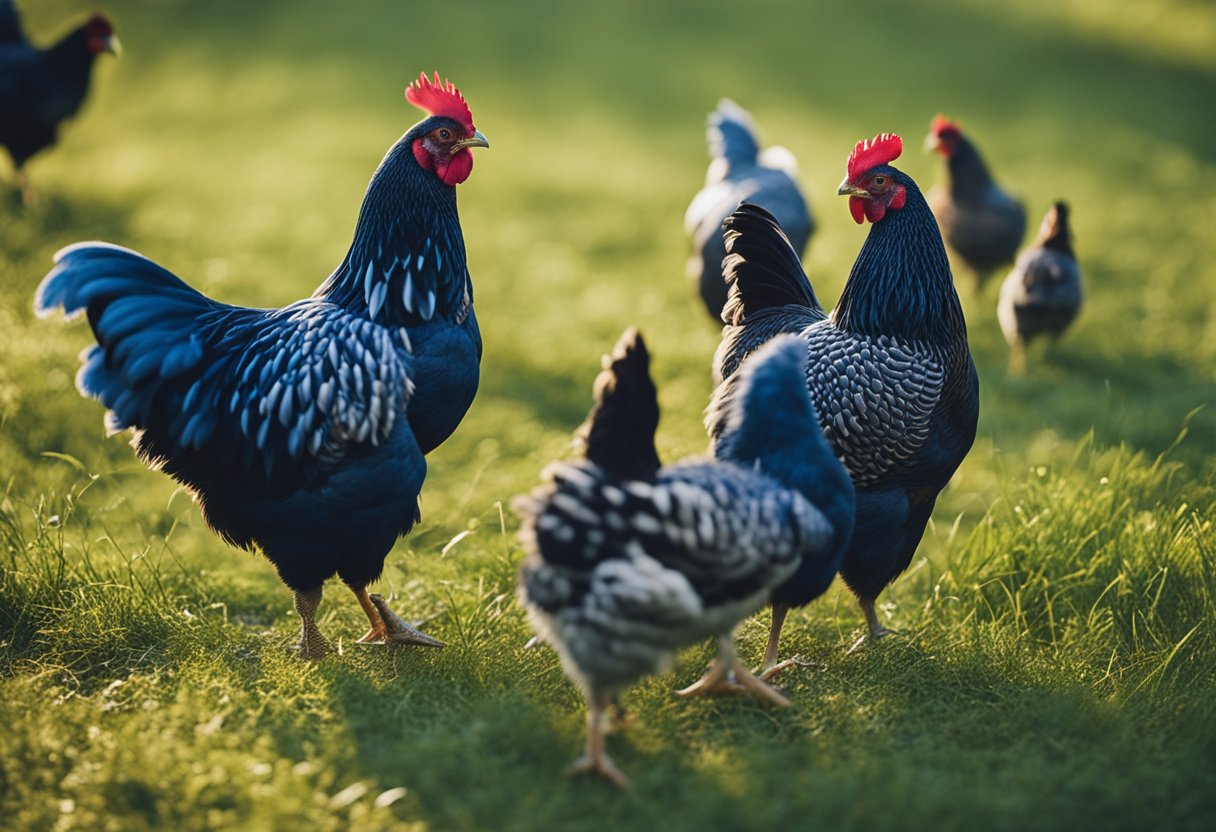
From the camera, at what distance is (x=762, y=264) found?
15.2 ft

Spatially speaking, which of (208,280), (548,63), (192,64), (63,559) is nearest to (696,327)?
(208,280)

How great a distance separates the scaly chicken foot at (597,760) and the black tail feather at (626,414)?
0.79 m

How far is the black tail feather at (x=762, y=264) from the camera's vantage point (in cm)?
462

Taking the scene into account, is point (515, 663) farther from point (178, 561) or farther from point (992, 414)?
point (992, 414)

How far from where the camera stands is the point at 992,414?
22.8 feet

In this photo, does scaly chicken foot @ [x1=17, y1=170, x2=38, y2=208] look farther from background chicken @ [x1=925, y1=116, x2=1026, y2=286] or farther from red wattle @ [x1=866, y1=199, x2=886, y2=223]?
red wattle @ [x1=866, y1=199, x2=886, y2=223]

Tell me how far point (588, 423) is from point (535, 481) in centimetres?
235

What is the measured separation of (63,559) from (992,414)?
18.8ft

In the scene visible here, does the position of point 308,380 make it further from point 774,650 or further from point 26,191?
point 26,191

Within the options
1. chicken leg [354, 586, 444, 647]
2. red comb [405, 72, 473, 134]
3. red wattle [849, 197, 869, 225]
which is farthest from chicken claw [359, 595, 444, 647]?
red wattle [849, 197, 869, 225]

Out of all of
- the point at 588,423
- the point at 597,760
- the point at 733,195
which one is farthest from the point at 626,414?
the point at 733,195

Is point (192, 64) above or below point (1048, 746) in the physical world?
above

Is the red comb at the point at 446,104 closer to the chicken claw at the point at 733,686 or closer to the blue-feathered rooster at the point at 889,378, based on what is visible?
the blue-feathered rooster at the point at 889,378

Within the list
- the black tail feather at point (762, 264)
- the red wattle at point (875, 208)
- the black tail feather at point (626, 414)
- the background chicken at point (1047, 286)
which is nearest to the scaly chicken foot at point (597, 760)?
the black tail feather at point (626, 414)
